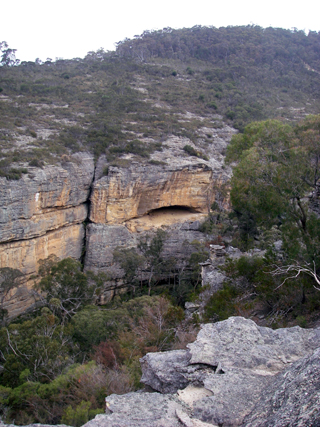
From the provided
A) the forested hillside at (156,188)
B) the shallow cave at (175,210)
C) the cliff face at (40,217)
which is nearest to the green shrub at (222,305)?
the forested hillside at (156,188)

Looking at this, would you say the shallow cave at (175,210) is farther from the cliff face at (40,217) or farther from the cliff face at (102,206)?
the cliff face at (40,217)

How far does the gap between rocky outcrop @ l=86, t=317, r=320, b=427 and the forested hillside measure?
2.21 metres

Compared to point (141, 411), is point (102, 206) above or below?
below

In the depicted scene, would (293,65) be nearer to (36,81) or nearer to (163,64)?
(163,64)

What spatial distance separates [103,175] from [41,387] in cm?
1578

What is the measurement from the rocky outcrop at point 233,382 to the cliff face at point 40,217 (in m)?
14.5

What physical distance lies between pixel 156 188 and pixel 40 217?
841 centimetres

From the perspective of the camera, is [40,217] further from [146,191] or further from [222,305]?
[222,305]

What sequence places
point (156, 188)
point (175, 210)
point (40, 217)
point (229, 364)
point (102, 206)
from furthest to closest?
point (175, 210) → point (156, 188) → point (102, 206) → point (40, 217) → point (229, 364)

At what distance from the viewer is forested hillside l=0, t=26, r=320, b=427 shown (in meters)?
9.73

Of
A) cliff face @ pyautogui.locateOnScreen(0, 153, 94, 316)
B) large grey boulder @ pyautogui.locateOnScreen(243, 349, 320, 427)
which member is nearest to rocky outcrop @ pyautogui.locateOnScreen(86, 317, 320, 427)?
large grey boulder @ pyautogui.locateOnScreen(243, 349, 320, 427)

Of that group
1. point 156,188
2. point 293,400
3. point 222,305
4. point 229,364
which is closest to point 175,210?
point 156,188

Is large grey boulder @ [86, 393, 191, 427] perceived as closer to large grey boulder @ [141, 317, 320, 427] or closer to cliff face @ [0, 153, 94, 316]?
large grey boulder @ [141, 317, 320, 427]

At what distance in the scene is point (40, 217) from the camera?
19734 millimetres
